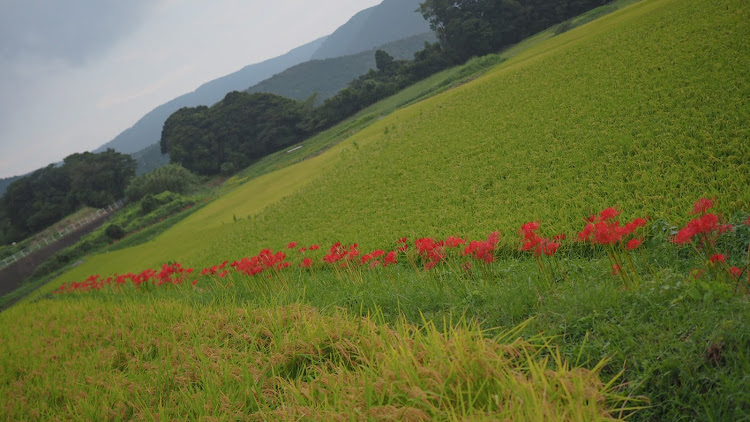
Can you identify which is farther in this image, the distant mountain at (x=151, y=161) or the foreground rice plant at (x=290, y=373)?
the distant mountain at (x=151, y=161)

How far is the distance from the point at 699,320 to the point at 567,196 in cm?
318

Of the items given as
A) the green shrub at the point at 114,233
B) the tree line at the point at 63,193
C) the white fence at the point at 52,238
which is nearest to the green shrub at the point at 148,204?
the green shrub at the point at 114,233

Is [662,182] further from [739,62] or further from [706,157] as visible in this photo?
[739,62]

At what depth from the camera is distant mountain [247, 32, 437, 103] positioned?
11844cm

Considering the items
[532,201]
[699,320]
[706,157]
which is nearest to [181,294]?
[532,201]

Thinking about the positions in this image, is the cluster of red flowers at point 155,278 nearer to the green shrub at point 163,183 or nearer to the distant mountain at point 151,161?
the green shrub at point 163,183

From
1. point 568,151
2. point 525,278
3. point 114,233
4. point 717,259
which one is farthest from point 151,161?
point 717,259

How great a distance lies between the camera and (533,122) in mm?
8031

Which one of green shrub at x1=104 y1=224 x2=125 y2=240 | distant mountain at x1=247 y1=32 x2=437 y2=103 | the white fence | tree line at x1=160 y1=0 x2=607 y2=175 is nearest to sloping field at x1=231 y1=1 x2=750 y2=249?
green shrub at x1=104 y1=224 x2=125 y2=240

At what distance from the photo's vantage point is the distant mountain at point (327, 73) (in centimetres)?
11844

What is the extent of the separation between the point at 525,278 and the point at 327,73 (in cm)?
12579

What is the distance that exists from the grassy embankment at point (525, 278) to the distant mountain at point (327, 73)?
370ft

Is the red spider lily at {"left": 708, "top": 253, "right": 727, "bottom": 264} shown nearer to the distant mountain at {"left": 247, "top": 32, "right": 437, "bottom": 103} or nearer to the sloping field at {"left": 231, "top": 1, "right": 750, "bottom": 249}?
the sloping field at {"left": 231, "top": 1, "right": 750, "bottom": 249}

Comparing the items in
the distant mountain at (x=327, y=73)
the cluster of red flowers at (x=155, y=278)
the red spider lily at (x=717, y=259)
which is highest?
the distant mountain at (x=327, y=73)
